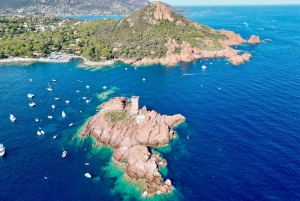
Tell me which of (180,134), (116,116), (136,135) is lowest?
(180,134)

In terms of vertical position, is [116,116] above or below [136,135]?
above

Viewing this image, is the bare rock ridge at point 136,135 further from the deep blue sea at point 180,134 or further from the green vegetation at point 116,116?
the deep blue sea at point 180,134

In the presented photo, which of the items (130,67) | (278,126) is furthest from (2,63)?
(278,126)

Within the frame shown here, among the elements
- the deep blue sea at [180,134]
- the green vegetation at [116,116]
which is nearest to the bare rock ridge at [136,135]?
the green vegetation at [116,116]

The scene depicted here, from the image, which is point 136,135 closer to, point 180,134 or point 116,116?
point 116,116

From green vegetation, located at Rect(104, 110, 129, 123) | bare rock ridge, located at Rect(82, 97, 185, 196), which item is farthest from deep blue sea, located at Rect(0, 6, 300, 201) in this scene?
green vegetation, located at Rect(104, 110, 129, 123)

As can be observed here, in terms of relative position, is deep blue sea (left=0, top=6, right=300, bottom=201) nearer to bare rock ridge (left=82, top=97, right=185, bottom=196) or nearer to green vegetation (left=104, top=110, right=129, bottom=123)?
bare rock ridge (left=82, top=97, right=185, bottom=196)

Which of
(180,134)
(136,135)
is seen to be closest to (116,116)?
(136,135)

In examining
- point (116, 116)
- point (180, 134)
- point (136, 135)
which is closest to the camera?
point (136, 135)
